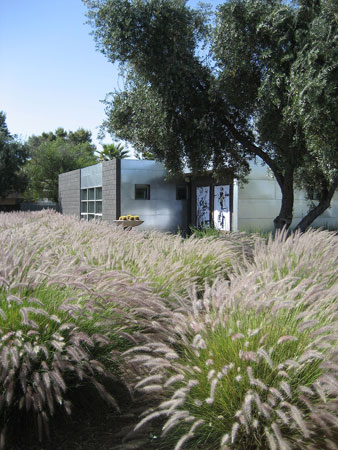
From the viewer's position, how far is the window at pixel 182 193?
60.6 feet

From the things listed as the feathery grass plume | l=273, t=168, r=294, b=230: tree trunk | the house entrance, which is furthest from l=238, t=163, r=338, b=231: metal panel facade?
the feathery grass plume

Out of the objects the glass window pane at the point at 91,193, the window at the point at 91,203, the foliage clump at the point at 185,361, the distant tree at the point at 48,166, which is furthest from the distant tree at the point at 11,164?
the foliage clump at the point at 185,361

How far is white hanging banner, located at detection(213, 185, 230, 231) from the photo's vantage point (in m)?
15.5

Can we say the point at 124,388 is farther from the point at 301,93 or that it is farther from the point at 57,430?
the point at 301,93

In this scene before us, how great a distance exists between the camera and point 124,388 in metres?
2.71

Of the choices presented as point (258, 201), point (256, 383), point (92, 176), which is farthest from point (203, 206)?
point (256, 383)

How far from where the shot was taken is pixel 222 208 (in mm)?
15922

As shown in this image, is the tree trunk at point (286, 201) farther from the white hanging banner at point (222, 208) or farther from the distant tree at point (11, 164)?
the distant tree at point (11, 164)

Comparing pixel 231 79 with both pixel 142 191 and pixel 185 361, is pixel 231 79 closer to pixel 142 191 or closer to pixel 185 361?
pixel 185 361

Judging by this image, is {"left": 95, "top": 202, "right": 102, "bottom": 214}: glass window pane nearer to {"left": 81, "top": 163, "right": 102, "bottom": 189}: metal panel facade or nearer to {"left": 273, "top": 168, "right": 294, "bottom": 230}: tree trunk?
{"left": 81, "top": 163, "right": 102, "bottom": 189}: metal panel facade

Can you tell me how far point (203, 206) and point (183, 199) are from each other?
1.44 m

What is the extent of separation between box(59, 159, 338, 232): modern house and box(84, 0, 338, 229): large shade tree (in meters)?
4.48

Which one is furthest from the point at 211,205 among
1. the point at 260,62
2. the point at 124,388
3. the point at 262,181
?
the point at 124,388

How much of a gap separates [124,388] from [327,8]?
285 inches
